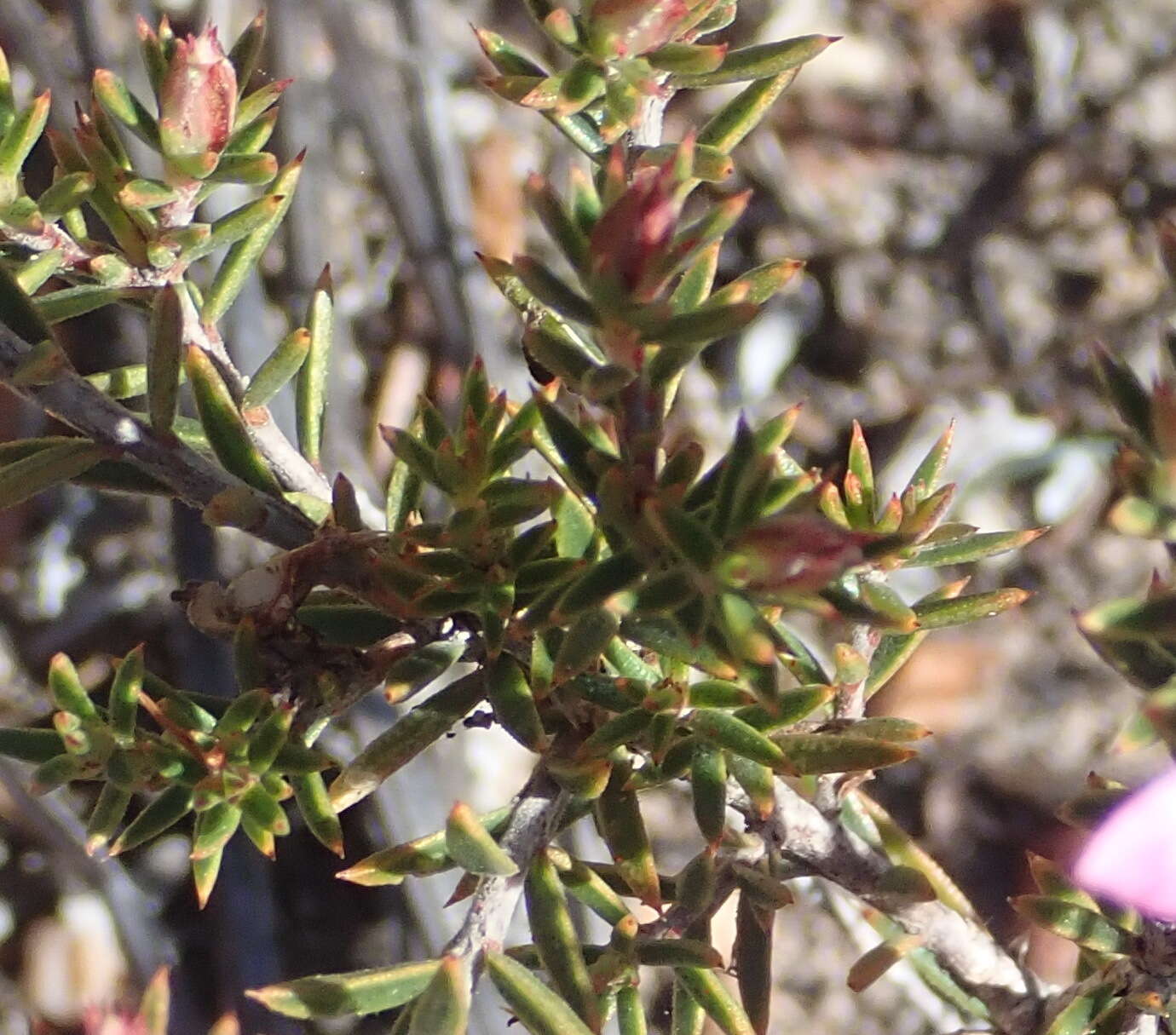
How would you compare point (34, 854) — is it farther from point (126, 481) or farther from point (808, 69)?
point (808, 69)

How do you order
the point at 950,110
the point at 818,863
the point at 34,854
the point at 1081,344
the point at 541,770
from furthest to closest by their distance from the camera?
the point at 950,110 < the point at 1081,344 < the point at 34,854 < the point at 818,863 < the point at 541,770

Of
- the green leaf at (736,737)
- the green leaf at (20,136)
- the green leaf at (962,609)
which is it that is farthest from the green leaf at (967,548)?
the green leaf at (20,136)

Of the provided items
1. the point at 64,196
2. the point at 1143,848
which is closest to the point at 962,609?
the point at 1143,848

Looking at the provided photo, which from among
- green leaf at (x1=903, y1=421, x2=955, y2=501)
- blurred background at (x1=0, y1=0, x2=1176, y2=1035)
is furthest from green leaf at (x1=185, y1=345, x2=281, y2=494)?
blurred background at (x1=0, y1=0, x2=1176, y2=1035)

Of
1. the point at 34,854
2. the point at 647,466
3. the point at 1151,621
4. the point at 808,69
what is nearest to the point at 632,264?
the point at 647,466

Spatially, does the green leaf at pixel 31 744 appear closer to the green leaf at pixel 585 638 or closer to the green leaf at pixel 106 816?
the green leaf at pixel 106 816
